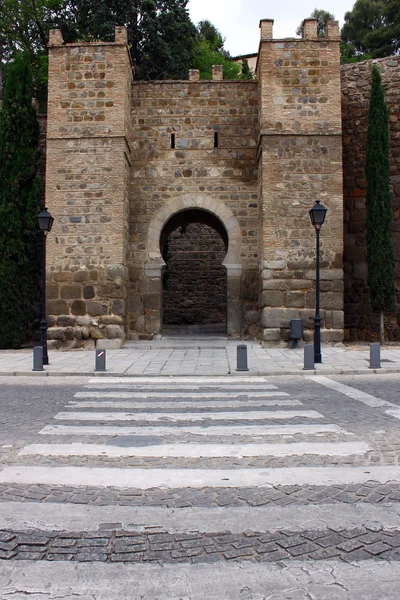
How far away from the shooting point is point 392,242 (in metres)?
14.6

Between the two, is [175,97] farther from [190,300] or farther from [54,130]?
[190,300]

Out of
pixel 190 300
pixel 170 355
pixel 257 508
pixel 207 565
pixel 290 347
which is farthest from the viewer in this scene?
pixel 190 300

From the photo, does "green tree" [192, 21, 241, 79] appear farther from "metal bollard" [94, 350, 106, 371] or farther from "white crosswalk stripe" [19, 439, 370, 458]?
"white crosswalk stripe" [19, 439, 370, 458]

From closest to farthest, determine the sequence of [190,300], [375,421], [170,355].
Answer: [375,421] → [170,355] → [190,300]

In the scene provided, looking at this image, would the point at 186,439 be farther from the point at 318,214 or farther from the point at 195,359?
the point at 318,214

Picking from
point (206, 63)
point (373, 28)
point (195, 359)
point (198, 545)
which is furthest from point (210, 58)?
point (198, 545)

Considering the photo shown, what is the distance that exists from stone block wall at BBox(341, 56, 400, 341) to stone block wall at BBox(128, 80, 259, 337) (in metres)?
2.82

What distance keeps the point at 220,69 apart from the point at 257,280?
5884 millimetres

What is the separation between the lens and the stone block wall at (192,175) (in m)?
14.6

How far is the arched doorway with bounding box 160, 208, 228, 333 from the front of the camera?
2562 cm

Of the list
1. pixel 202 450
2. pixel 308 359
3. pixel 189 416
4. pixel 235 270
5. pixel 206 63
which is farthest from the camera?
pixel 206 63

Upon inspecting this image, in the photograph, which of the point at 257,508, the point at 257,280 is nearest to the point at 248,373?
the point at 257,280

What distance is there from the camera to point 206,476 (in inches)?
150

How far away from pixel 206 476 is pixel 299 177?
10.9m
